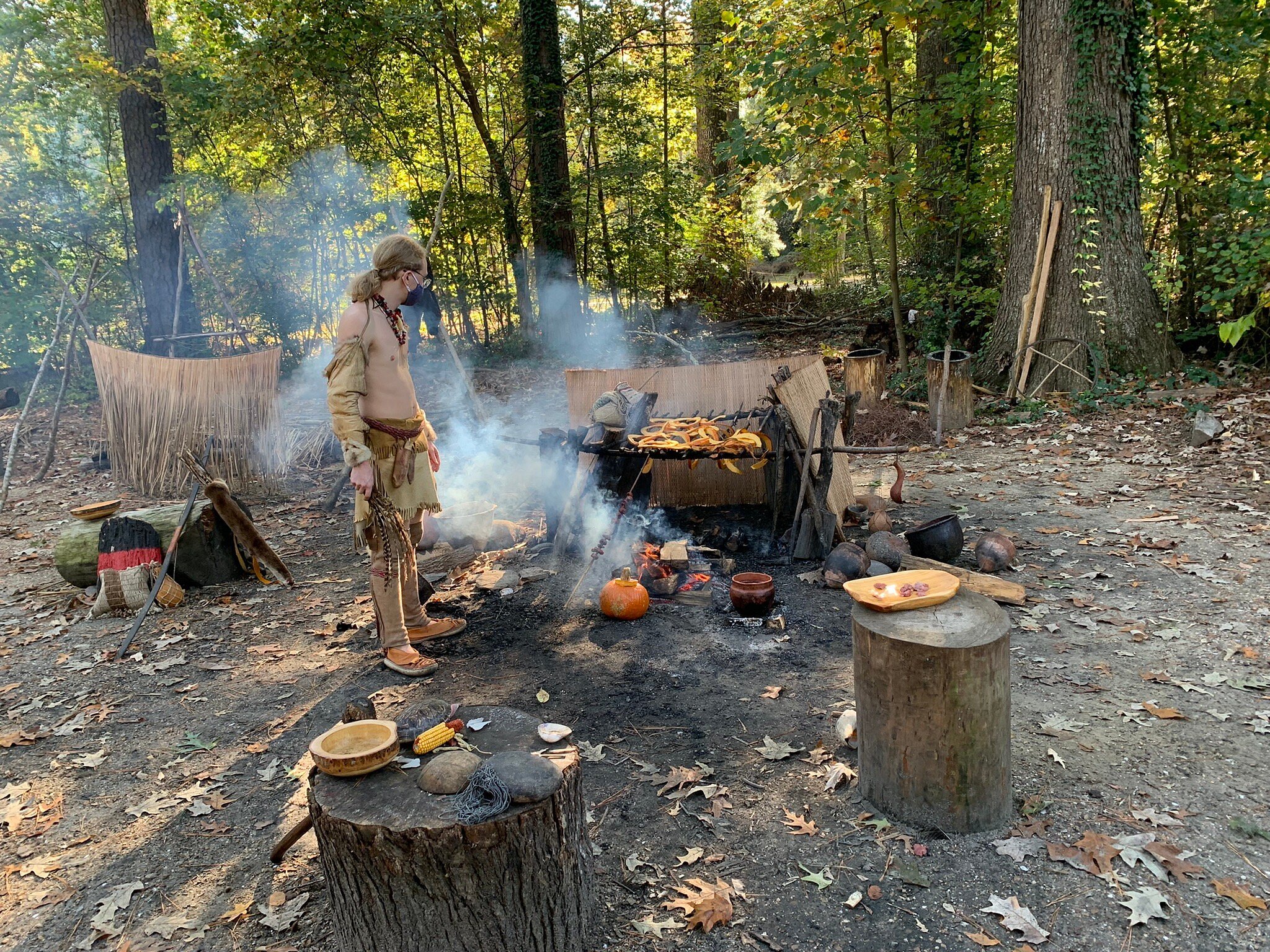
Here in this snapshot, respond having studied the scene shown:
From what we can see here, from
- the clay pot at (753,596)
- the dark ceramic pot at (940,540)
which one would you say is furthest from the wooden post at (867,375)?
the clay pot at (753,596)

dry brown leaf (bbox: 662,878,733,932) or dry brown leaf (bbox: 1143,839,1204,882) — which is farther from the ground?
dry brown leaf (bbox: 1143,839,1204,882)

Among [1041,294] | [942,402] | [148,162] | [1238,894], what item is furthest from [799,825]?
[148,162]

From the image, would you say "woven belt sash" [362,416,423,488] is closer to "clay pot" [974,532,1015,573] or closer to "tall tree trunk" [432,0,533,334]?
"clay pot" [974,532,1015,573]

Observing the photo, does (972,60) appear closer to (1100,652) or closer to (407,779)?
(1100,652)

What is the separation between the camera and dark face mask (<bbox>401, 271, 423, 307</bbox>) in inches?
186

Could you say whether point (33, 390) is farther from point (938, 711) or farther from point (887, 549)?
point (938, 711)

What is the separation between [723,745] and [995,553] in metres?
2.93

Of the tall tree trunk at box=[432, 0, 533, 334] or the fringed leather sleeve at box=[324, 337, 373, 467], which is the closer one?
the fringed leather sleeve at box=[324, 337, 373, 467]

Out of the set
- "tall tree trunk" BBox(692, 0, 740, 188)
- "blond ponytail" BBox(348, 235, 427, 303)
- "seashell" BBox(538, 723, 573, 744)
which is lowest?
"seashell" BBox(538, 723, 573, 744)

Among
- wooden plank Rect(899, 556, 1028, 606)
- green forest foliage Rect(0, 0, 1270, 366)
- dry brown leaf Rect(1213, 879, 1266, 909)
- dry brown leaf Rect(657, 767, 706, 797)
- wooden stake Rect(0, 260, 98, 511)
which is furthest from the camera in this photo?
green forest foliage Rect(0, 0, 1270, 366)

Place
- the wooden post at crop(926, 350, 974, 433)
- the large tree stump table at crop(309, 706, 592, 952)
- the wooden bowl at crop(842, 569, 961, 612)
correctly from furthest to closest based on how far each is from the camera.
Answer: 1. the wooden post at crop(926, 350, 974, 433)
2. the wooden bowl at crop(842, 569, 961, 612)
3. the large tree stump table at crop(309, 706, 592, 952)

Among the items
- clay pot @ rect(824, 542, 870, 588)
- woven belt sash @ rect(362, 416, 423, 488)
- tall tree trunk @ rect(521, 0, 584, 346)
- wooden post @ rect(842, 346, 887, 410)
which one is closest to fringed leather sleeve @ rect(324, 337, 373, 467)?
woven belt sash @ rect(362, 416, 423, 488)

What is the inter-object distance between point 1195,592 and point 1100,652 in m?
1.17

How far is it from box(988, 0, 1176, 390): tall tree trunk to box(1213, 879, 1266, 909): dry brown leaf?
827cm
